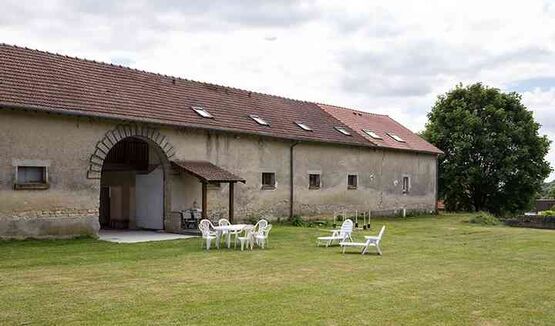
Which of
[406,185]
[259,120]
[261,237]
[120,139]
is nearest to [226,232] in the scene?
[261,237]

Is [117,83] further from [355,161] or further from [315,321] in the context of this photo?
[315,321]

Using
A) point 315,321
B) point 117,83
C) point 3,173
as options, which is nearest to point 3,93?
point 3,173

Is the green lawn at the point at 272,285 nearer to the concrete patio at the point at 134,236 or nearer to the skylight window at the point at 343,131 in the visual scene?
the concrete patio at the point at 134,236

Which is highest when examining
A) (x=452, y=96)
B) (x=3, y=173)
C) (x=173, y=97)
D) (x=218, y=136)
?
(x=452, y=96)

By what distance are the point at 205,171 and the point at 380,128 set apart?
16145mm

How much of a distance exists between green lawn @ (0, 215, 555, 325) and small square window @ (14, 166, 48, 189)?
1.52m

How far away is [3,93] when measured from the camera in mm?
15633

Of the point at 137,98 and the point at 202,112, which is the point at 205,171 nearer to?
the point at 202,112

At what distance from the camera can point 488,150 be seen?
37.8 meters

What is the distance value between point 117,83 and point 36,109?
184 inches

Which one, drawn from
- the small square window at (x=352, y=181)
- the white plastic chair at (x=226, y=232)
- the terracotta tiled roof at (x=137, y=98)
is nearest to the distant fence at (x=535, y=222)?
the small square window at (x=352, y=181)

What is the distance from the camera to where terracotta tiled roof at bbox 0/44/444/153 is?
16828 mm

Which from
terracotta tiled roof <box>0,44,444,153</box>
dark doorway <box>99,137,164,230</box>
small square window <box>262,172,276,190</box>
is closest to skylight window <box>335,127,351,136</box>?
terracotta tiled roof <box>0,44,444,153</box>

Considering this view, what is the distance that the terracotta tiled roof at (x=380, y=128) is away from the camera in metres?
30.6
